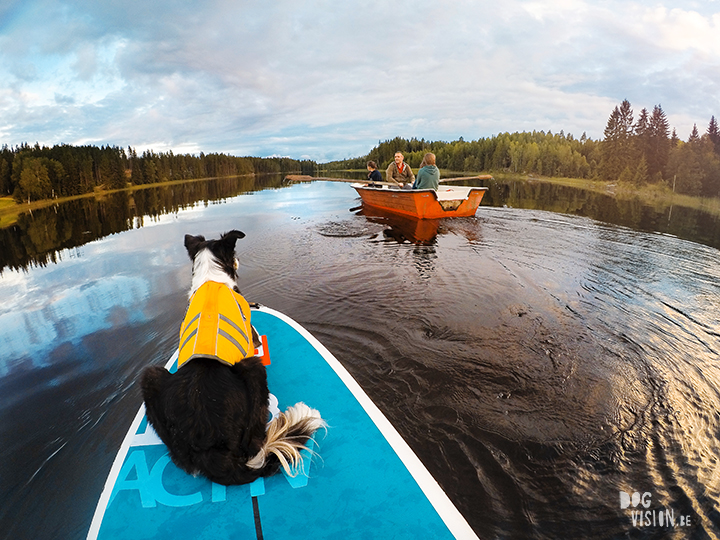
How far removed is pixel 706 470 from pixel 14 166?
253 feet

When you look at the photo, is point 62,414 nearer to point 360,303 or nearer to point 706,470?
point 360,303

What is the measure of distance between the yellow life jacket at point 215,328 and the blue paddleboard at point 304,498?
888 millimetres

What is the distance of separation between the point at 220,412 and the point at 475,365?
3.35 meters

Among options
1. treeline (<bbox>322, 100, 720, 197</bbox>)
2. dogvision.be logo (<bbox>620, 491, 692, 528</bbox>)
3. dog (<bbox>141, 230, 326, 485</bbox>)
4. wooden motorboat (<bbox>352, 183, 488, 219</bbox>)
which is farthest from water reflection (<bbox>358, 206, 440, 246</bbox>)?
treeline (<bbox>322, 100, 720, 197</bbox>)

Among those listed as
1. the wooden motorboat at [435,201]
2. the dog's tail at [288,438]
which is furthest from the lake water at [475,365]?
the wooden motorboat at [435,201]

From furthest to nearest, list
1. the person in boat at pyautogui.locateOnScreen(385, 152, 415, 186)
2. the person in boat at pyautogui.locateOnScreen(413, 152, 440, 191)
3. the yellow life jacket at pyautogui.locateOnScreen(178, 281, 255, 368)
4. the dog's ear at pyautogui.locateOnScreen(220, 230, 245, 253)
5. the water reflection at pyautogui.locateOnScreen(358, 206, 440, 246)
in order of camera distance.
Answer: the person in boat at pyautogui.locateOnScreen(385, 152, 415, 186) < the person in boat at pyautogui.locateOnScreen(413, 152, 440, 191) < the water reflection at pyautogui.locateOnScreen(358, 206, 440, 246) < the dog's ear at pyautogui.locateOnScreen(220, 230, 245, 253) < the yellow life jacket at pyautogui.locateOnScreen(178, 281, 255, 368)

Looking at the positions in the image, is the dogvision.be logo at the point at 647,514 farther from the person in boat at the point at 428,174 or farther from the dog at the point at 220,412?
the person in boat at the point at 428,174

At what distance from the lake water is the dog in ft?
4.41

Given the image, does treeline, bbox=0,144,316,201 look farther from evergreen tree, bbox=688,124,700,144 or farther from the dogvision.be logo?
evergreen tree, bbox=688,124,700,144

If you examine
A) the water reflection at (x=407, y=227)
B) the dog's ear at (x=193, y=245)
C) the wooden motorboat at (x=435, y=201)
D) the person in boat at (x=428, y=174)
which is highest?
the person in boat at (x=428, y=174)

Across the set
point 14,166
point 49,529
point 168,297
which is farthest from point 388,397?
point 14,166

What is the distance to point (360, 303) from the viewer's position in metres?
6.55

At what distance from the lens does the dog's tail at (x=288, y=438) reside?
7.65ft

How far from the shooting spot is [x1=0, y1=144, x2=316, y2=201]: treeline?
168ft
